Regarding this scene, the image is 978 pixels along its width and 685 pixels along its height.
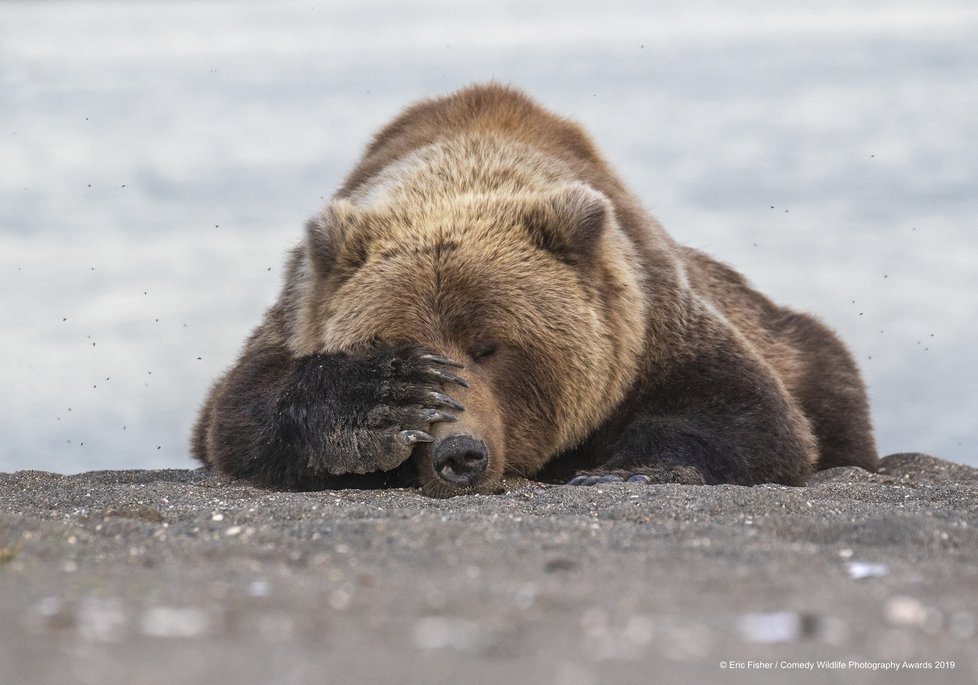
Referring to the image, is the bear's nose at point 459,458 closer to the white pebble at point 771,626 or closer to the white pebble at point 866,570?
the white pebble at point 866,570

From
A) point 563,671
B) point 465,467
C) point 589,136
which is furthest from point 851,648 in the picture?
point 589,136

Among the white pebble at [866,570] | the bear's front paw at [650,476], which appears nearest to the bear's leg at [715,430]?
the bear's front paw at [650,476]

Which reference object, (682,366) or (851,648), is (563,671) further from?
(682,366)

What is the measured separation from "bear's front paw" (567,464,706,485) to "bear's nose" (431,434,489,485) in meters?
0.81

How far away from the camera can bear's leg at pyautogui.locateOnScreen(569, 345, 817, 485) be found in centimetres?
716

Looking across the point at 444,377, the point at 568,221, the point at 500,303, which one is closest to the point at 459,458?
the point at 444,377

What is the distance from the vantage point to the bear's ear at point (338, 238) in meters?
7.11

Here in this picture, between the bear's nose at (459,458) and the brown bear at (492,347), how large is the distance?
0.03 ft

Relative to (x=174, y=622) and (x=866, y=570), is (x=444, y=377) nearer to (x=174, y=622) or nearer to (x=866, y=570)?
(x=866, y=570)

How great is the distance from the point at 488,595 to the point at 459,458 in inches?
117

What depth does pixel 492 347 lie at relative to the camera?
22.1ft

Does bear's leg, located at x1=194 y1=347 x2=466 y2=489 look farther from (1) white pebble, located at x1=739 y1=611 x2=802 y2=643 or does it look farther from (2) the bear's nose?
(1) white pebble, located at x1=739 y1=611 x2=802 y2=643

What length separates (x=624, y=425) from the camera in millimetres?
7488

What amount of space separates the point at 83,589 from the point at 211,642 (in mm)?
714
